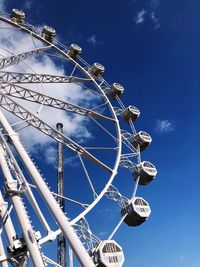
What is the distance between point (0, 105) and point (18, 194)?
4.14m

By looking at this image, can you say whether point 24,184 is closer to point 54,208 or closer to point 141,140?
point 54,208

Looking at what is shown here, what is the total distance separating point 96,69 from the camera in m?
21.2

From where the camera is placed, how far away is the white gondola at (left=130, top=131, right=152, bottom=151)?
18422 millimetres

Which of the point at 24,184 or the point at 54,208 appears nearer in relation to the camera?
the point at 54,208

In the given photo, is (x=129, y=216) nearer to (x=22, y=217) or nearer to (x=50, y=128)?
(x=50, y=128)

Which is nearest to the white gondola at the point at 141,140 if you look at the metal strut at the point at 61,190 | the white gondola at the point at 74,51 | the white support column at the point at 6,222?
the white gondola at the point at 74,51

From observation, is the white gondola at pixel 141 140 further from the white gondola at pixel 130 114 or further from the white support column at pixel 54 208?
the white support column at pixel 54 208

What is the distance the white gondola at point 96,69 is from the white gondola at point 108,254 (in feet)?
39.5

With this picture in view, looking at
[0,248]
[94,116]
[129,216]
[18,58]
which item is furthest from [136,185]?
[18,58]

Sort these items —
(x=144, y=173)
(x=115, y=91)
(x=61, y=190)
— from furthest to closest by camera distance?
(x=61, y=190)
(x=115, y=91)
(x=144, y=173)

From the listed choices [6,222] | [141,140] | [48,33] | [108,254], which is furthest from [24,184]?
[48,33]

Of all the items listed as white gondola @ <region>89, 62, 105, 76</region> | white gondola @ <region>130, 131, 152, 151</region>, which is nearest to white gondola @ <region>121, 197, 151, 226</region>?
white gondola @ <region>130, 131, 152, 151</region>

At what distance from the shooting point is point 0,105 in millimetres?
12477

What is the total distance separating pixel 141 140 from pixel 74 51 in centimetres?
699
